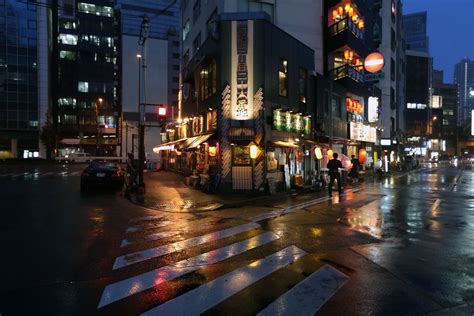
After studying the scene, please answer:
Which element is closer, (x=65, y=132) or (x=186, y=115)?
(x=186, y=115)

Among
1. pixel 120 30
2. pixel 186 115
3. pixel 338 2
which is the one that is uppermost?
pixel 120 30

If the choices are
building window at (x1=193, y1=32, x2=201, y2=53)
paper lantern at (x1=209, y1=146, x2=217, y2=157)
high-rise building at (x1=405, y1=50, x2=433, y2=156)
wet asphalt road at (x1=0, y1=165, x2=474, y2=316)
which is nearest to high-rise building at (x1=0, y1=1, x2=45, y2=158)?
building window at (x1=193, y1=32, x2=201, y2=53)

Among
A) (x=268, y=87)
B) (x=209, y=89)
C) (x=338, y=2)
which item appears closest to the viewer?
(x=268, y=87)

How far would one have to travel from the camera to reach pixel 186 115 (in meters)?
30.1

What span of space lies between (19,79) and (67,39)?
13327 mm

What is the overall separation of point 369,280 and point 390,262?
1.20 m

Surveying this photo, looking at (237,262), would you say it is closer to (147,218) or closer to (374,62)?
(147,218)

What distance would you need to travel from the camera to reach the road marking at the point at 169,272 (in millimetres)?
5508

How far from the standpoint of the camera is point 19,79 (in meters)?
72.0

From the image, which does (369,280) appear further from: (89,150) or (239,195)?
(89,150)

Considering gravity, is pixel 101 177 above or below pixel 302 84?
below

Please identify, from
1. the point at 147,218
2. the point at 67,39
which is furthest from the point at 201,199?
the point at 67,39

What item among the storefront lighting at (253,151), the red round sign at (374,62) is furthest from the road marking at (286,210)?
the red round sign at (374,62)

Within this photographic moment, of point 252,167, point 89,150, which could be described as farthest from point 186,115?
point 89,150
